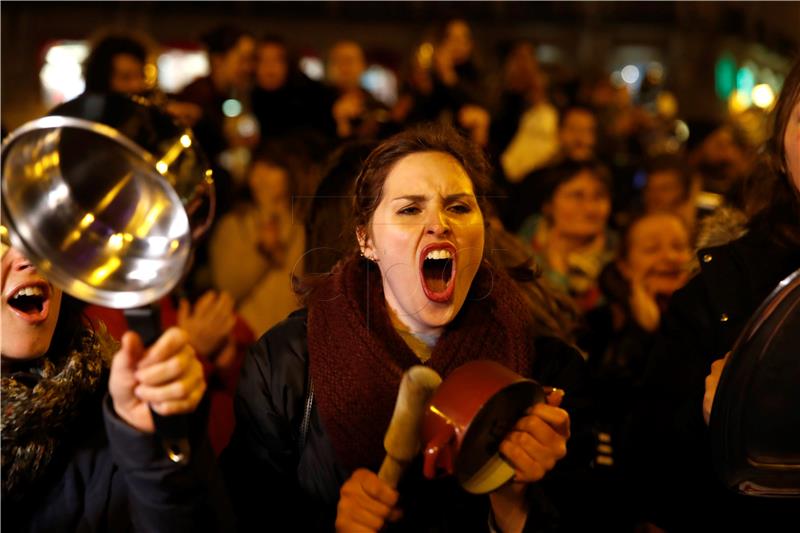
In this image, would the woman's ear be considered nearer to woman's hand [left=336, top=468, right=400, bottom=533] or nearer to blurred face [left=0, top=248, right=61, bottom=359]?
woman's hand [left=336, top=468, right=400, bottom=533]

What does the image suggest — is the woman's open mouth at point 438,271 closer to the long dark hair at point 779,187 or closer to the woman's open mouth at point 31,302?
the woman's open mouth at point 31,302

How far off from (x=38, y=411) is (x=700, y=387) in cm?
139

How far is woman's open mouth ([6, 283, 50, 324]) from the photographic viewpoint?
5.88 feet

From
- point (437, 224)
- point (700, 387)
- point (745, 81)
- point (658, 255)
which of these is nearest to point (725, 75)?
point (745, 81)

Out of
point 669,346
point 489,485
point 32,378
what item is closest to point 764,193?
point 669,346

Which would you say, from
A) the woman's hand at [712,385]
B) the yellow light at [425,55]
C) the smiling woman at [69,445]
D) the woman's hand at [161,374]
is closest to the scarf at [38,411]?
the smiling woman at [69,445]

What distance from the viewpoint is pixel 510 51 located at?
6.11 metres

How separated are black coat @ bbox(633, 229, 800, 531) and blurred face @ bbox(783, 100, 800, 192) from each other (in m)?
0.20

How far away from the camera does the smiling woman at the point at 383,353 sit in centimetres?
194

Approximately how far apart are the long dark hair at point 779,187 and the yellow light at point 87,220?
151 centimetres

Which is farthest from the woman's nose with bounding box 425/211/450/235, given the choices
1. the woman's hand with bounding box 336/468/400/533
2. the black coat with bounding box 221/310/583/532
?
the woman's hand with bounding box 336/468/400/533

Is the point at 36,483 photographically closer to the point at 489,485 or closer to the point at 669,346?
the point at 489,485

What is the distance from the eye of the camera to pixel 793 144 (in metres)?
2.16

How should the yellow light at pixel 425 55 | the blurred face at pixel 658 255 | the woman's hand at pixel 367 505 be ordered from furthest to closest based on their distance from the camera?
the yellow light at pixel 425 55
the blurred face at pixel 658 255
the woman's hand at pixel 367 505
